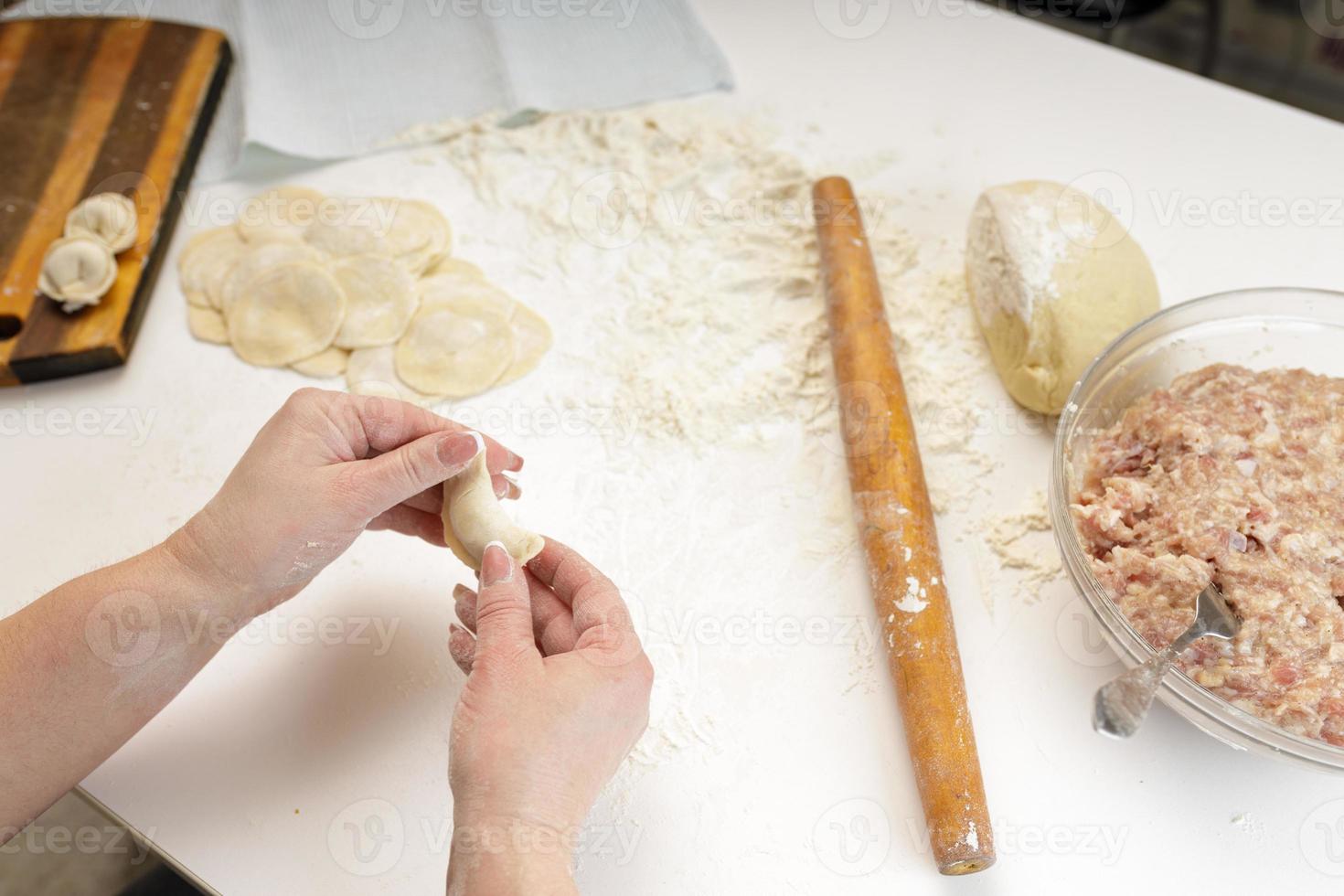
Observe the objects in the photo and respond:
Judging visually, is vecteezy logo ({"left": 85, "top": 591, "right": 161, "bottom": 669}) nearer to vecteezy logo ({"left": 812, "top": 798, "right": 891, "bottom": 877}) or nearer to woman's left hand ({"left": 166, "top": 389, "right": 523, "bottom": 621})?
woman's left hand ({"left": 166, "top": 389, "right": 523, "bottom": 621})

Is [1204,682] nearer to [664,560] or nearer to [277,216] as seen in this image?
[664,560]

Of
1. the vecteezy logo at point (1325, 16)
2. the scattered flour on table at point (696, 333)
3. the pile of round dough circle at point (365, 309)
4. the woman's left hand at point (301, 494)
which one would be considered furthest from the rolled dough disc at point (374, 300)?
the vecteezy logo at point (1325, 16)

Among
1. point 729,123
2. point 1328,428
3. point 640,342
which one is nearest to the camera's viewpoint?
point 1328,428

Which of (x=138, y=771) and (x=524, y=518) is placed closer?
(x=138, y=771)

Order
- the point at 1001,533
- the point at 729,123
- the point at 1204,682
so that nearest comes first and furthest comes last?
the point at 1204,682 < the point at 1001,533 < the point at 729,123

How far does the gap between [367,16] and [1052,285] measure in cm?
152

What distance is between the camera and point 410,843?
1.12 m

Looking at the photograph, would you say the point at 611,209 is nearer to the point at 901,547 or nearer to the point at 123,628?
the point at 901,547

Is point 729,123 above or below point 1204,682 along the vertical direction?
above

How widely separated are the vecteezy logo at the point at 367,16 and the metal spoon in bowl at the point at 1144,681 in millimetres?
1826

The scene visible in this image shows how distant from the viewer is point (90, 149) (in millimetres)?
1745

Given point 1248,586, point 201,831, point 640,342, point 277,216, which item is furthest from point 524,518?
point 1248,586

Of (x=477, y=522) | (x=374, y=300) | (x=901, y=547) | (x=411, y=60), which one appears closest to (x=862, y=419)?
(x=901, y=547)

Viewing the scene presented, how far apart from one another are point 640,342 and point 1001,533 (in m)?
0.61
